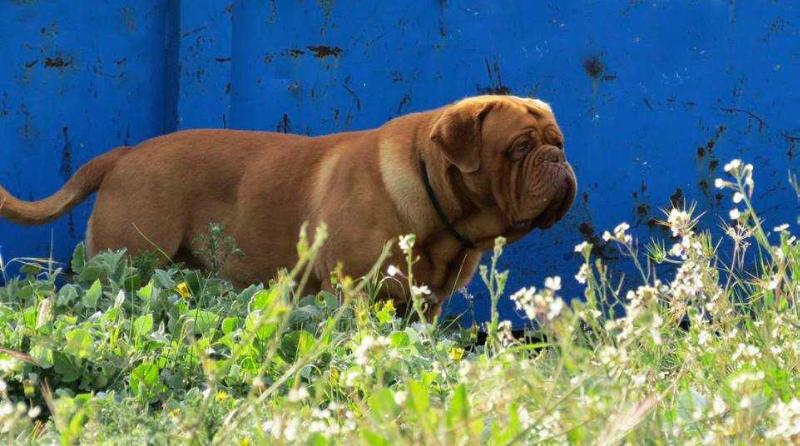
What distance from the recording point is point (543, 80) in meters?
6.09

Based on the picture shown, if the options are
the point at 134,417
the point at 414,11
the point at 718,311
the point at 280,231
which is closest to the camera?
the point at 134,417

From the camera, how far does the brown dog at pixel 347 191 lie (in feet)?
17.0

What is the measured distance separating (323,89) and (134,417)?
10.8 feet

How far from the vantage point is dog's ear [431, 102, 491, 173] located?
5.12 metres


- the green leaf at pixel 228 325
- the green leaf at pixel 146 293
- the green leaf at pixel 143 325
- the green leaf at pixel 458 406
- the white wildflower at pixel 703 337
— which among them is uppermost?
the green leaf at pixel 458 406

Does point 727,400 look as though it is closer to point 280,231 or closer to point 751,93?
point 280,231

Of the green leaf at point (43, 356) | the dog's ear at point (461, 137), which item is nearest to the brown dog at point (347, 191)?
the dog's ear at point (461, 137)

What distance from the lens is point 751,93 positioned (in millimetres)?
6129

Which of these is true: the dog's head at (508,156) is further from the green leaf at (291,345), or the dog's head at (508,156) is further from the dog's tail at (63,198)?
the dog's tail at (63,198)

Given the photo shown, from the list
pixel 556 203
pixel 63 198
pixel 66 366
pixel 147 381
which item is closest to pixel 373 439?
pixel 147 381

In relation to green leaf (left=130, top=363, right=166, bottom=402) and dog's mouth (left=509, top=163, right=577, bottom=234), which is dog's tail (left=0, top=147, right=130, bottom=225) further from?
green leaf (left=130, top=363, right=166, bottom=402)

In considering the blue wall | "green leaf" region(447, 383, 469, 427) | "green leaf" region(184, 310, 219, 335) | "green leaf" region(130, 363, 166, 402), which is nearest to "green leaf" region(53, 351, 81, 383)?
"green leaf" region(130, 363, 166, 402)

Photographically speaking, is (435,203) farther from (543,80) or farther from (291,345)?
(291,345)

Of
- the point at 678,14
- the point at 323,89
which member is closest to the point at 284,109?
the point at 323,89
